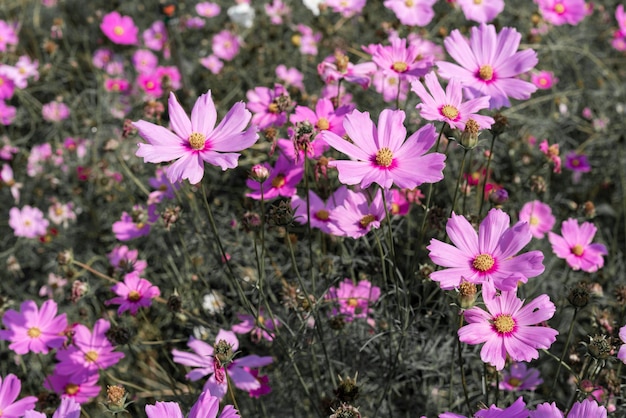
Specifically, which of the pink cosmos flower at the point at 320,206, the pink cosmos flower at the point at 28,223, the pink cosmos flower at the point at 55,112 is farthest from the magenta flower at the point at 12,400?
the pink cosmos flower at the point at 55,112

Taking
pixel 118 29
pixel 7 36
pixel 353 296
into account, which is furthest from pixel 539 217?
pixel 7 36

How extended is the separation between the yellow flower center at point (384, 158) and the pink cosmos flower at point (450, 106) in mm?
94

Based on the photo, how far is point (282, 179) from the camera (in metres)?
1.34

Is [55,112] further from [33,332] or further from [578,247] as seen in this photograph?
[578,247]

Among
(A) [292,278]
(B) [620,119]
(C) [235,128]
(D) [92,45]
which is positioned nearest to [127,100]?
(D) [92,45]

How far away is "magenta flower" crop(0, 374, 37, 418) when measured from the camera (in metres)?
1.24

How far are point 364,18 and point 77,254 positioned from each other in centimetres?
150

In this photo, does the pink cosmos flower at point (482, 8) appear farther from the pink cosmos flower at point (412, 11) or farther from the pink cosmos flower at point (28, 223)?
the pink cosmos flower at point (28, 223)

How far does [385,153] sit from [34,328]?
3.15 ft

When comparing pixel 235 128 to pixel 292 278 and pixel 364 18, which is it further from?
pixel 364 18

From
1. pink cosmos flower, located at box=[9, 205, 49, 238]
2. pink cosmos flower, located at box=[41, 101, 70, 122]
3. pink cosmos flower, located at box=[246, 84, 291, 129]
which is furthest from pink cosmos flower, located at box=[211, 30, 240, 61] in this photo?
pink cosmos flower, located at box=[246, 84, 291, 129]

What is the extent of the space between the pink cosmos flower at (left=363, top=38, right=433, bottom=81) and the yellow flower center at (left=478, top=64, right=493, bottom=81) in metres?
0.11

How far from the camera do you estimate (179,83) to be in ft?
8.31

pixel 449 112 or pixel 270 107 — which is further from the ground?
pixel 449 112
